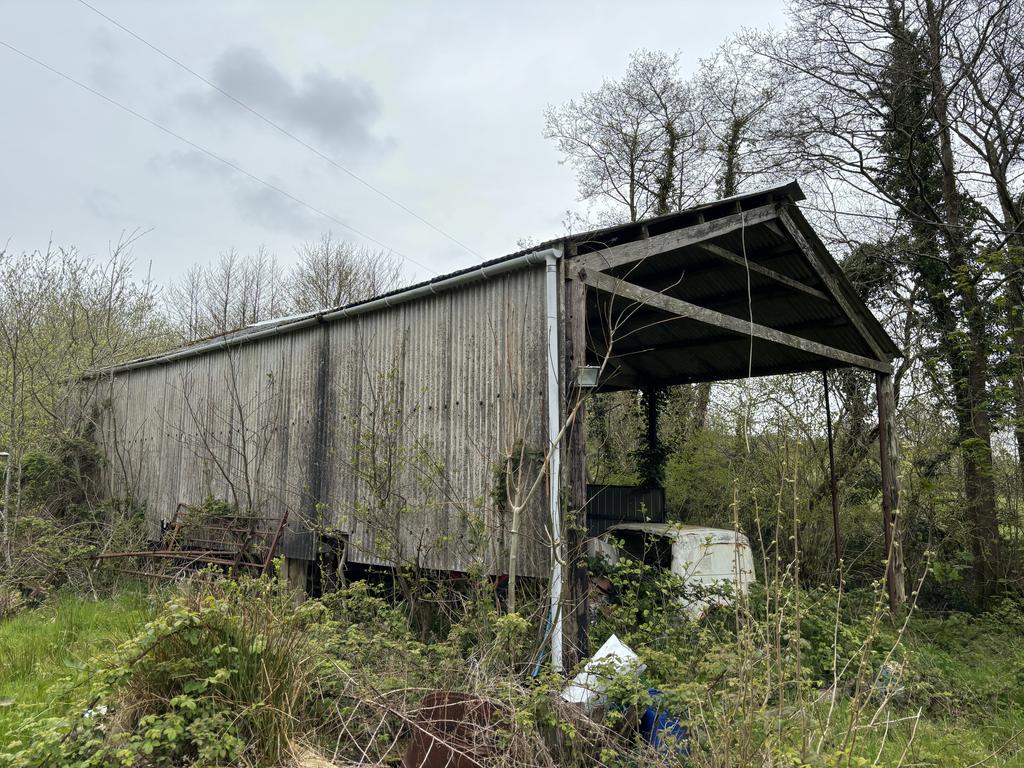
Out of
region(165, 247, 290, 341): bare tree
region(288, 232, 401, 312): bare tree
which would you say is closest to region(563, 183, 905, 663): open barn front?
region(288, 232, 401, 312): bare tree

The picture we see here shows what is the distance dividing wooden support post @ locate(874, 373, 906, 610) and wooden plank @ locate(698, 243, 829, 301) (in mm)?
1724

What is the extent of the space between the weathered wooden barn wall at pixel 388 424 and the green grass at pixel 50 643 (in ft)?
6.71

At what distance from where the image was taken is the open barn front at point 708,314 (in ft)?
19.7

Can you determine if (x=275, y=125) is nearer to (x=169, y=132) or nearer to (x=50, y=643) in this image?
(x=169, y=132)

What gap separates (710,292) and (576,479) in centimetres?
447

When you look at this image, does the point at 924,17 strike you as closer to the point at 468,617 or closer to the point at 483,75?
A: the point at 483,75

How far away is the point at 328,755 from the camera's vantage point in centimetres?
372

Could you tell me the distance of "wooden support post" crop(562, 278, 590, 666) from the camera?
549 cm

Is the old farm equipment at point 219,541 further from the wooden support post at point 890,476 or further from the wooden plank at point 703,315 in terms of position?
the wooden support post at point 890,476

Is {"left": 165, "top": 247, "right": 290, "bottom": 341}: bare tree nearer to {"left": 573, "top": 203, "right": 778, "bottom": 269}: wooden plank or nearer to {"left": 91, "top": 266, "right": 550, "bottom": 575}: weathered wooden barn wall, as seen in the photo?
{"left": 91, "top": 266, "right": 550, "bottom": 575}: weathered wooden barn wall

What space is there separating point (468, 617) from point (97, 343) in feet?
38.0

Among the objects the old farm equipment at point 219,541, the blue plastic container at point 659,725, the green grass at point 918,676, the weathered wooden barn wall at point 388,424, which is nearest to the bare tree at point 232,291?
the weathered wooden barn wall at point 388,424

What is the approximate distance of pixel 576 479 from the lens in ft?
19.0

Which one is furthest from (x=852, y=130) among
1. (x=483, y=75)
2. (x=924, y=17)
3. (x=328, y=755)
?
(x=328, y=755)
